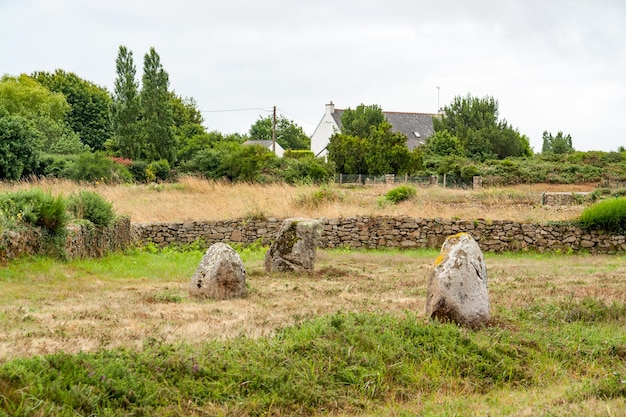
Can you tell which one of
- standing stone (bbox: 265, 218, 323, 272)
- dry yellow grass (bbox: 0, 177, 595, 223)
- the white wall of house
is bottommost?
standing stone (bbox: 265, 218, 323, 272)

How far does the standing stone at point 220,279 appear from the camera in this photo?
33.6 feet

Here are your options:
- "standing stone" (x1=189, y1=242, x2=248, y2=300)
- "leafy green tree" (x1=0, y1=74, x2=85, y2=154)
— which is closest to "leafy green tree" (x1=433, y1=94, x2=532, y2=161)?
"leafy green tree" (x1=0, y1=74, x2=85, y2=154)

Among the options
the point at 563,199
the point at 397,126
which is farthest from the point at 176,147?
the point at 397,126

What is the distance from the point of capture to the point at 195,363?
5980 mm

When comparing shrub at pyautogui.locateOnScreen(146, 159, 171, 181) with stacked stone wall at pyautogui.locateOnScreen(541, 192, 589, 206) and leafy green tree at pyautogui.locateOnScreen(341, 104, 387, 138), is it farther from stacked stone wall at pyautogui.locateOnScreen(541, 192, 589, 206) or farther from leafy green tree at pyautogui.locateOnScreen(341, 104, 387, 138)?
stacked stone wall at pyautogui.locateOnScreen(541, 192, 589, 206)

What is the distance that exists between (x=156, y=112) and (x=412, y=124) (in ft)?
111

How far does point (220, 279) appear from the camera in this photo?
33.7 ft

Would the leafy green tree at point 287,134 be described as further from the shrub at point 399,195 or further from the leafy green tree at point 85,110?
the shrub at point 399,195

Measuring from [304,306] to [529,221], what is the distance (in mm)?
12486

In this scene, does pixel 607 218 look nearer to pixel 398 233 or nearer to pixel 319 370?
pixel 398 233

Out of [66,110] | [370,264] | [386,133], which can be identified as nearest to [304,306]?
[370,264]

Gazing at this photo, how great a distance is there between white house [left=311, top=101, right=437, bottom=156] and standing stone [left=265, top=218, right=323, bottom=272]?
51.9 m

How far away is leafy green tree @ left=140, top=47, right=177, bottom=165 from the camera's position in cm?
4519

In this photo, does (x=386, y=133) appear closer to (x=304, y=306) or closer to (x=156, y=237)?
(x=156, y=237)
